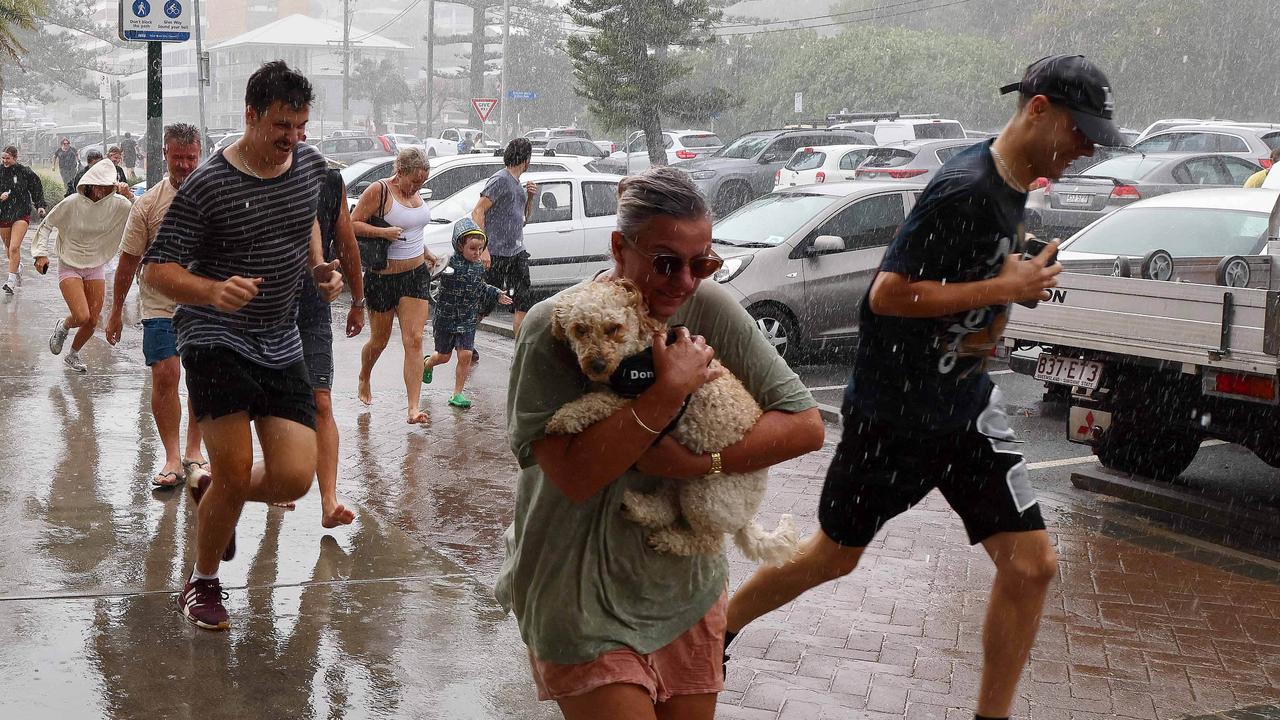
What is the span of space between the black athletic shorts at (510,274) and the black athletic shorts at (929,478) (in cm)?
681

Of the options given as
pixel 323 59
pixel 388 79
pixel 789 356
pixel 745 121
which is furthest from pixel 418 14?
pixel 789 356

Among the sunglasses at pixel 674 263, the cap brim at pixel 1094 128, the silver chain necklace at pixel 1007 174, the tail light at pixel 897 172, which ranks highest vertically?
the cap brim at pixel 1094 128

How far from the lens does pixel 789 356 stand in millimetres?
11719

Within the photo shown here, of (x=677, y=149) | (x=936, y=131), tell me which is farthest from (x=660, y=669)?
(x=677, y=149)

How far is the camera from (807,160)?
89.2 ft

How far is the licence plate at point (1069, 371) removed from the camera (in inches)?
284

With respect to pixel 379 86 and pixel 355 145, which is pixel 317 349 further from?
pixel 379 86

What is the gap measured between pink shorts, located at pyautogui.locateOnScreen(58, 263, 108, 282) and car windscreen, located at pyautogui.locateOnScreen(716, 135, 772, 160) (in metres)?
20.6

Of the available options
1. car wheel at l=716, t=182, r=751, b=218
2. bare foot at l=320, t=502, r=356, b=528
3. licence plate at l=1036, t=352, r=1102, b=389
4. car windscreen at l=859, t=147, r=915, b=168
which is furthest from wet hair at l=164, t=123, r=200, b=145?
car wheel at l=716, t=182, r=751, b=218

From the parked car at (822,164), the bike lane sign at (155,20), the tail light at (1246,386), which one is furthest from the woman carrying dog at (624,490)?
the parked car at (822,164)

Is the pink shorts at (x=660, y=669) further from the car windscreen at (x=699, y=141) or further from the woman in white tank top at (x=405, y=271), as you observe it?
the car windscreen at (x=699, y=141)

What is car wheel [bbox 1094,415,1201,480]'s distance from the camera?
7707 millimetres

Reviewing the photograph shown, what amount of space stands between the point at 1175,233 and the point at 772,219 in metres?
3.69

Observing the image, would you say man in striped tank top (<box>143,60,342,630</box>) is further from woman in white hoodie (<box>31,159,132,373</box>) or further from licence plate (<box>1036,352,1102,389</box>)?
woman in white hoodie (<box>31,159,132,373</box>)
